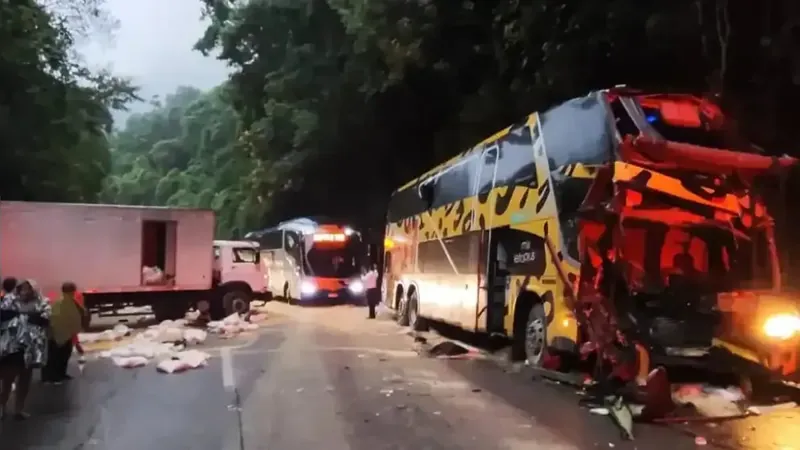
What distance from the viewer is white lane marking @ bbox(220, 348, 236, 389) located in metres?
11.2

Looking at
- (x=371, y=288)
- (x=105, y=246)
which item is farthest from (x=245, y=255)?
(x=105, y=246)

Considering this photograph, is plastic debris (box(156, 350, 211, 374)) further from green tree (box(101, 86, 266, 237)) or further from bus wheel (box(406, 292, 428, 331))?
green tree (box(101, 86, 266, 237))

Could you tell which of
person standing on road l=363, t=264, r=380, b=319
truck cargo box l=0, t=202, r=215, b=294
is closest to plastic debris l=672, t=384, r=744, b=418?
truck cargo box l=0, t=202, r=215, b=294

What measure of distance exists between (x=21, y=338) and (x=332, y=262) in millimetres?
22318

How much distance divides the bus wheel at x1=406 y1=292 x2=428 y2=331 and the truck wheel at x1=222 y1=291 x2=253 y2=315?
4.36 metres

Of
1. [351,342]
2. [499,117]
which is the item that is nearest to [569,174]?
[351,342]

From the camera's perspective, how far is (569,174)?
10852 millimetres

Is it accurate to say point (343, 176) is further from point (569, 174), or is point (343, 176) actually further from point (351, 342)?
point (569, 174)

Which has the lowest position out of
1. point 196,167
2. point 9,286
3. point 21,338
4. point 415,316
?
point 415,316

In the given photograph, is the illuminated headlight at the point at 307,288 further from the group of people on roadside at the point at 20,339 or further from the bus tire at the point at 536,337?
the group of people on roadside at the point at 20,339

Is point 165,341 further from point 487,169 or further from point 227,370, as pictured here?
point 487,169

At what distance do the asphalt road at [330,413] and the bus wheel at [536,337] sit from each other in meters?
0.39

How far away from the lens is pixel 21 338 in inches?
341

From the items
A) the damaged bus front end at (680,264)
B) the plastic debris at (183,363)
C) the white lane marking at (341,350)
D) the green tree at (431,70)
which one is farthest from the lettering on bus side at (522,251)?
the plastic debris at (183,363)
